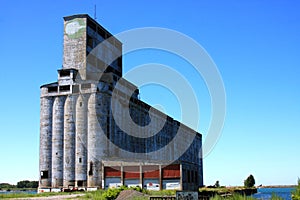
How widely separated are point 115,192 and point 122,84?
41.5 metres

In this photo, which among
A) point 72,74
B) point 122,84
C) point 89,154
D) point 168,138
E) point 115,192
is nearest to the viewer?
point 115,192

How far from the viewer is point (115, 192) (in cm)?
2884

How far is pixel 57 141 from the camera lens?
5950cm

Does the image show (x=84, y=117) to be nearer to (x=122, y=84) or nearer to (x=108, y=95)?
(x=108, y=95)

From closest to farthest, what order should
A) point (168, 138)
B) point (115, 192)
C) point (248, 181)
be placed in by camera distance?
1. point (115, 192)
2. point (168, 138)
3. point (248, 181)

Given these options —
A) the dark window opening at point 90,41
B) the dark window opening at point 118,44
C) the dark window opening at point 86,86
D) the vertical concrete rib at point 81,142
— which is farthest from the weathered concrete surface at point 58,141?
the dark window opening at point 118,44

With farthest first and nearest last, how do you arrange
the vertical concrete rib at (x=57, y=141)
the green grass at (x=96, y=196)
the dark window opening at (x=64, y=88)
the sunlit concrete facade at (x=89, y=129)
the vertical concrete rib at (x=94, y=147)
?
the dark window opening at (x=64, y=88)
the vertical concrete rib at (x=57, y=141)
the vertical concrete rib at (x=94, y=147)
the sunlit concrete facade at (x=89, y=129)
the green grass at (x=96, y=196)

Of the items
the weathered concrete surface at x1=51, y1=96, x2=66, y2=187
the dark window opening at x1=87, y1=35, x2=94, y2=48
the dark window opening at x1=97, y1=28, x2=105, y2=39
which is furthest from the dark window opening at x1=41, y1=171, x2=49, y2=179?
the dark window opening at x1=97, y1=28, x2=105, y2=39

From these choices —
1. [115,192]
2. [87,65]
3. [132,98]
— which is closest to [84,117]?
[87,65]

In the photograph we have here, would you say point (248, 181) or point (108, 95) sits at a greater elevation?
point (108, 95)

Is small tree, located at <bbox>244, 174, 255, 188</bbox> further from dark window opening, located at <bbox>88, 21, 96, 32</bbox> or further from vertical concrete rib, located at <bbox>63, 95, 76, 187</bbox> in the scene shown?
vertical concrete rib, located at <bbox>63, 95, 76, 187</bbox>

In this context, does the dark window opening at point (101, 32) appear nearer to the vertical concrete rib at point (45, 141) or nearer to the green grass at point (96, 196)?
the vertical concrete rib at point (45, 141)

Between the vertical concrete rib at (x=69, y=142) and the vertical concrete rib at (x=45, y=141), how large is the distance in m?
2.73

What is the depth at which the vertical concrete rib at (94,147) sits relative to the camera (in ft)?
186
